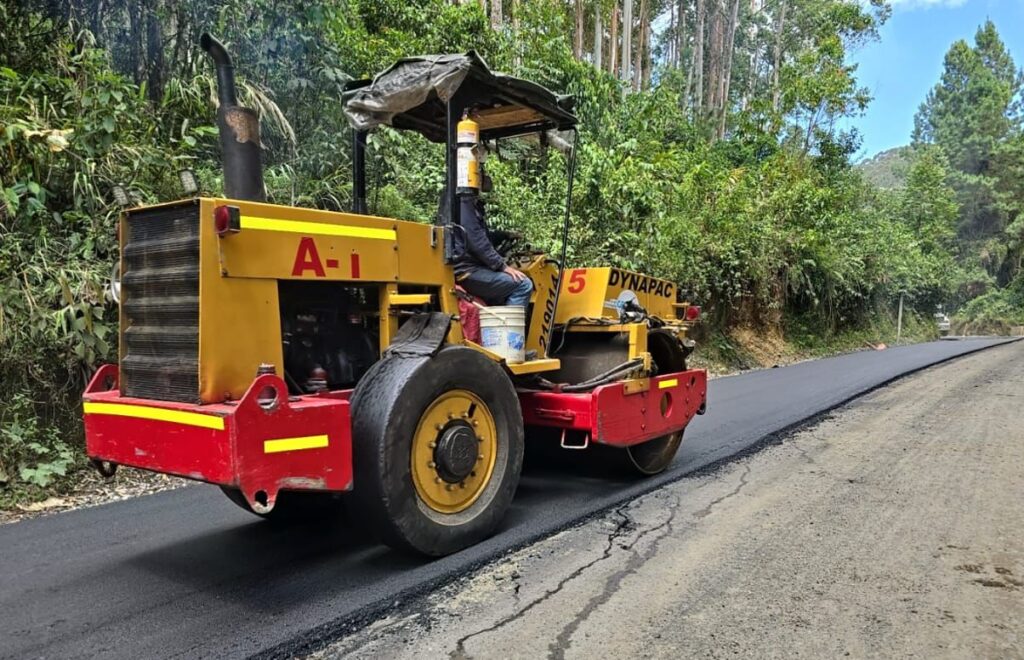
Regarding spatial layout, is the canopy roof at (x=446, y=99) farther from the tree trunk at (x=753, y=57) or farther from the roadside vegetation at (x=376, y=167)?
the tree trunk at (x=753, y=57)

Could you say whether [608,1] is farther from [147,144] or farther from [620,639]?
[620,639]

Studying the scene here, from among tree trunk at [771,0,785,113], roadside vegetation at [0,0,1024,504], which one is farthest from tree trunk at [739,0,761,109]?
roadside vegetation at [0,0,1024,504]

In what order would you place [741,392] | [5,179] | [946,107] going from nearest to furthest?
[5,179] → [741,392] → [946,107]

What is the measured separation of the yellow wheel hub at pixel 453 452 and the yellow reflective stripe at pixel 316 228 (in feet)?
3.00

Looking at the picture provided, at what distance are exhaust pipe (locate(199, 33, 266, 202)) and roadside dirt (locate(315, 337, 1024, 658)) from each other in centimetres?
224

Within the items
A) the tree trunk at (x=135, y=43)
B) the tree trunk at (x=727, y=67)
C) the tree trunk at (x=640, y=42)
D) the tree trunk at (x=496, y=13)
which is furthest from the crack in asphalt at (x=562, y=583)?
the tree trunk at (x=727, y=67)

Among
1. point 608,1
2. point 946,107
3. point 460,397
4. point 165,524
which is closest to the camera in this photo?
point 460,397

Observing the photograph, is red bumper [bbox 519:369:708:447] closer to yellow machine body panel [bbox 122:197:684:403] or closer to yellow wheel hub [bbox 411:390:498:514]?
yellow machine body panel [bbox 122:197:684:403]

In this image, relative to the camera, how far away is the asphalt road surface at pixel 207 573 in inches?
118

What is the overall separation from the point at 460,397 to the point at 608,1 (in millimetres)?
22172

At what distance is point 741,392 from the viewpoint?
10.6m

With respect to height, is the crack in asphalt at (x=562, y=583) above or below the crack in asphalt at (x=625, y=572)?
above

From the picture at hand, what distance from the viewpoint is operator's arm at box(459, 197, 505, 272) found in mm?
4363

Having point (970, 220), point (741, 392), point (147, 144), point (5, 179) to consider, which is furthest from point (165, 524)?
point (970, 220)
